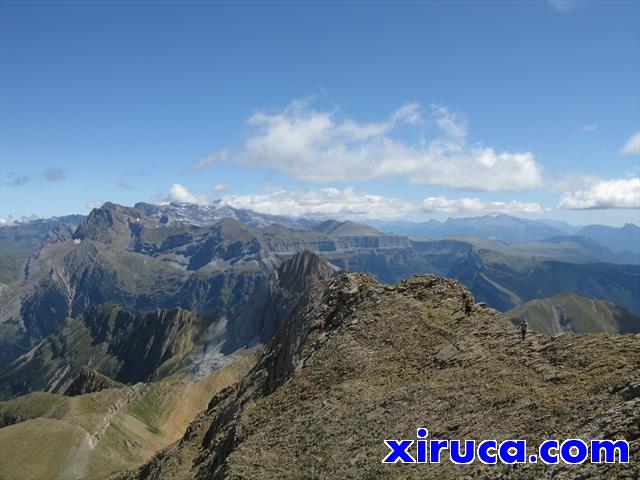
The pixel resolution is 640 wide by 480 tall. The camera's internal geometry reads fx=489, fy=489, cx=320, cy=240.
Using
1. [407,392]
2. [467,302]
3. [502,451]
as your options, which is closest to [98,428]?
[467,302]

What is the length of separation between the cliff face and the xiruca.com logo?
1.49 ft

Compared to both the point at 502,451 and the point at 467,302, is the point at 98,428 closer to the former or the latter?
the point at 467,302

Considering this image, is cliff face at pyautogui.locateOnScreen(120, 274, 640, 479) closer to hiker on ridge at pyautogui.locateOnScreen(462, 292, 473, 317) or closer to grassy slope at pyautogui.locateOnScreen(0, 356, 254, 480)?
hiker on ridge at pyautogui.locateOnScreen(462, 292, 473, 317)

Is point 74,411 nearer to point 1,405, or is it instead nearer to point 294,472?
point 1,405

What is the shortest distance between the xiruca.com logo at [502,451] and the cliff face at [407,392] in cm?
45

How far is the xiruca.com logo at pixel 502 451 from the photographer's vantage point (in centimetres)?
1895

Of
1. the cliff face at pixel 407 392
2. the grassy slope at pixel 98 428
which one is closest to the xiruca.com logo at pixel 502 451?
the cliff face at pixel 407 392

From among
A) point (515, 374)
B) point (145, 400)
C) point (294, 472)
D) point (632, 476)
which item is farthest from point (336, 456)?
point (145, 400)

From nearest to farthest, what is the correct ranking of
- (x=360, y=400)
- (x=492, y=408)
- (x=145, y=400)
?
(x=492, y=408) < (x=360, y=400) < (x=145, y=400)

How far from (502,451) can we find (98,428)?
137 metres

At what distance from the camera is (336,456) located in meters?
29.3

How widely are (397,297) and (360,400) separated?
586 inches

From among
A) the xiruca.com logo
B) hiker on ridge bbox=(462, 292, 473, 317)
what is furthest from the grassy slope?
the xiruca.com logo

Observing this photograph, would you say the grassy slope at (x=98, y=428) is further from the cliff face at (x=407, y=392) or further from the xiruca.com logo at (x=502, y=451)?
the xiruca.com logo at (x=502, y=451)
